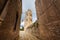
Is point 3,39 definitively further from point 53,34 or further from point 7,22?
point 53,34

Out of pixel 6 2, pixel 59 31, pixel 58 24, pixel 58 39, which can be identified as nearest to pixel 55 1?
pixel 58 24

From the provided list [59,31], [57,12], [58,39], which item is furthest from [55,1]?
[58,39]

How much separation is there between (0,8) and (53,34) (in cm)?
169

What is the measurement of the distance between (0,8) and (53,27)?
1.62 m

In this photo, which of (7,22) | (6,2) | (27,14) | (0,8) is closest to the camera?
(0,8)

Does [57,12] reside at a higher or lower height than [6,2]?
lower

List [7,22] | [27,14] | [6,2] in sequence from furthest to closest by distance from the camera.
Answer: [27,14], [7,22], [6,2]

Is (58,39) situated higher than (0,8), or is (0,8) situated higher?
(0,8)

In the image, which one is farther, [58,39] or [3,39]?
[3,39]

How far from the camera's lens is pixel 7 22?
10.9ft

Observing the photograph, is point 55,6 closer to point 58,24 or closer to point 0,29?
point 58,24

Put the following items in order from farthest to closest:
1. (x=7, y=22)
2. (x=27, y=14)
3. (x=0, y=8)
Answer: (x=27, y=14), (x=7, y=22), (x=0, y=8)

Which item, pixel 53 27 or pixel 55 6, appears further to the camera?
pixel 53 27

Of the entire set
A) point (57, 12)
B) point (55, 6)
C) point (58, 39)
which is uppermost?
point (55, 6)
